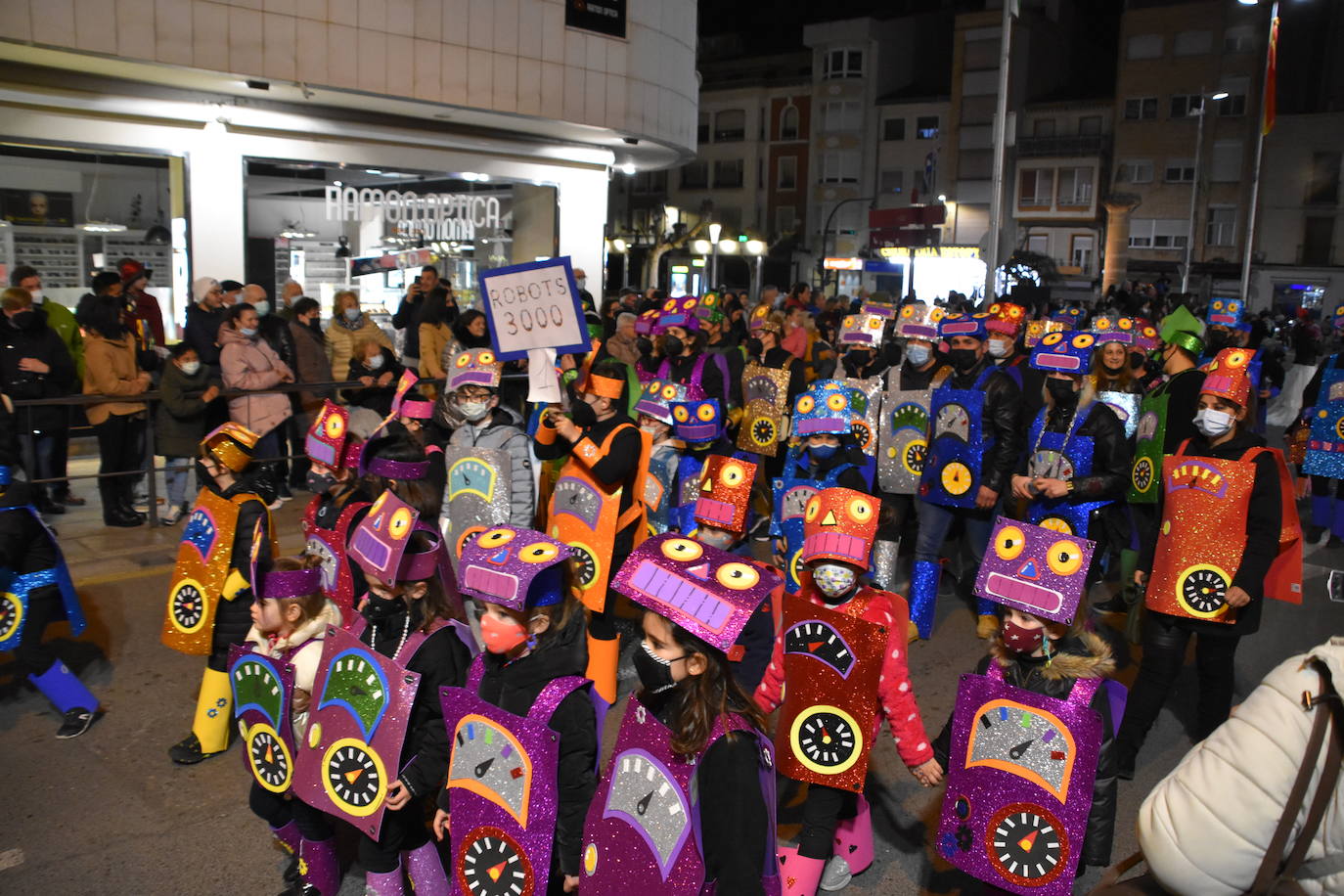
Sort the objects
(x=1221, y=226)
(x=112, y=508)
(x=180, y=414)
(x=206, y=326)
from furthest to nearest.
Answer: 1. (x=1221, y=226)
2. (x=206, y=326)
3. (x=112, y=508)
4. (x=180, y=414)

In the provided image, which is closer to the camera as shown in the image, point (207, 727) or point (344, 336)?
point (207, 727)

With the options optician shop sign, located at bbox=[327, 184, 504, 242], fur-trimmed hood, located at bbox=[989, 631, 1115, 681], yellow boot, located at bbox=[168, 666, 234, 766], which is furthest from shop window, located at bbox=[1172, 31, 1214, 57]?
yellow boot, located at bbox=[168, 666, 234, 766]

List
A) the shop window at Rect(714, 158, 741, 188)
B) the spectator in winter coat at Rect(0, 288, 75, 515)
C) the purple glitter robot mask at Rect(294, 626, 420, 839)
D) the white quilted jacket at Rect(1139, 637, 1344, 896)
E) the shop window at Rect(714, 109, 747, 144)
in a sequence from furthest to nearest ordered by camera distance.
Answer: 1. the shop window at Rect(714, 158, 741, 188)
2. the shop window at Rect(714, 109, 747, 144)
3. the spectator in winter coat at Rect(0, 288, 75, 515)
4. the purple glitter robot mask at Rect(294, 626, 420, 839)
5. the white quilted jacket at Rect(1139, 637, 1344, 896)

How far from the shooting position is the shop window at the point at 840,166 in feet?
195

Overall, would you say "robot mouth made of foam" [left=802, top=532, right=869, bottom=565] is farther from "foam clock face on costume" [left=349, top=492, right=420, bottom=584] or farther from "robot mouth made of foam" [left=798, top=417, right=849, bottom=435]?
"robot mouth made of foam" [left=798, top=417, right=849, bottom=435]

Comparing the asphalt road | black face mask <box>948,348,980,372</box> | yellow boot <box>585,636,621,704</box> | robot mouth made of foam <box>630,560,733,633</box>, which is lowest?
the asphalt road

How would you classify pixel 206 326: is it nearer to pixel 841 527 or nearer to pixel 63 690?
pixel 63 690

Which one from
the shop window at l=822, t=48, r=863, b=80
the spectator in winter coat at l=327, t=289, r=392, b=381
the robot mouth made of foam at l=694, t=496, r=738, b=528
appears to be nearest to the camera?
the robot mouth made of foam at l=694, t=496, r=738, b=528

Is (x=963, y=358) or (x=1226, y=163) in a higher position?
(x=1226, y=163)

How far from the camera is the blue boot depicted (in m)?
5.91

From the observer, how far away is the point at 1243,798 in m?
2.14

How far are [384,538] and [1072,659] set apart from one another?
2.62 metres

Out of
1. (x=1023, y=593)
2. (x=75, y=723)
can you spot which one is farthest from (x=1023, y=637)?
(x=75, y=723)

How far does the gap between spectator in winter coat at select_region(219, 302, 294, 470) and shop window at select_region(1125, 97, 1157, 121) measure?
52.7 m
